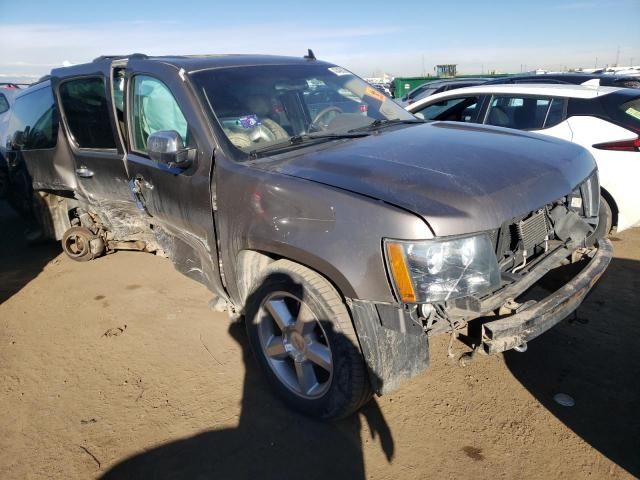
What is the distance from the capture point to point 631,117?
14.3ft

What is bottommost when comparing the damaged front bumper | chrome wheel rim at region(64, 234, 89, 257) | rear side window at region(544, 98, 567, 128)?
chrome wheel rim at region(64, 234, 89, 257)

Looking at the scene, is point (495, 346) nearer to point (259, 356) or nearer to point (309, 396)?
point (309, 396)

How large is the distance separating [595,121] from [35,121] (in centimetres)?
578

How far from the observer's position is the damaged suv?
1948mm

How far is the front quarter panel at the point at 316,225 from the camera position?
1.92 metres

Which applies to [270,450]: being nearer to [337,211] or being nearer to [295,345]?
[295,345]

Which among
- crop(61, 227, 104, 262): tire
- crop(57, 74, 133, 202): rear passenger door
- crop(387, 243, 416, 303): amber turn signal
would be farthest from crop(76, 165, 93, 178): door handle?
crop(387, 243, 416, 303): amber turn signal

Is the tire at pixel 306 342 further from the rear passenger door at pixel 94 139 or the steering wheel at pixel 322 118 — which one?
the rear passenger door at pixel 94 139

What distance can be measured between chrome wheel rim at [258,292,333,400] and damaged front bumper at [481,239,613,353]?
0.80m

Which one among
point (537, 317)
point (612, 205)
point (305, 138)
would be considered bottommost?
point (612, 205)

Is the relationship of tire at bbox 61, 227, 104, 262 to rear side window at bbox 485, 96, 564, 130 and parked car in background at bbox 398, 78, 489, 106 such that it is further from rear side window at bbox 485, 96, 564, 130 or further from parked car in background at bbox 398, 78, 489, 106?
parked car in background at bbox 398, 78, 489, 106

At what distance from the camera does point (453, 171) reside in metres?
2.17

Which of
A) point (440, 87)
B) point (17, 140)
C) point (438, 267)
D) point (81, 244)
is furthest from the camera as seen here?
point (440, 87)

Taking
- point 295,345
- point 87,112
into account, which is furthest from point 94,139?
point 295,345
